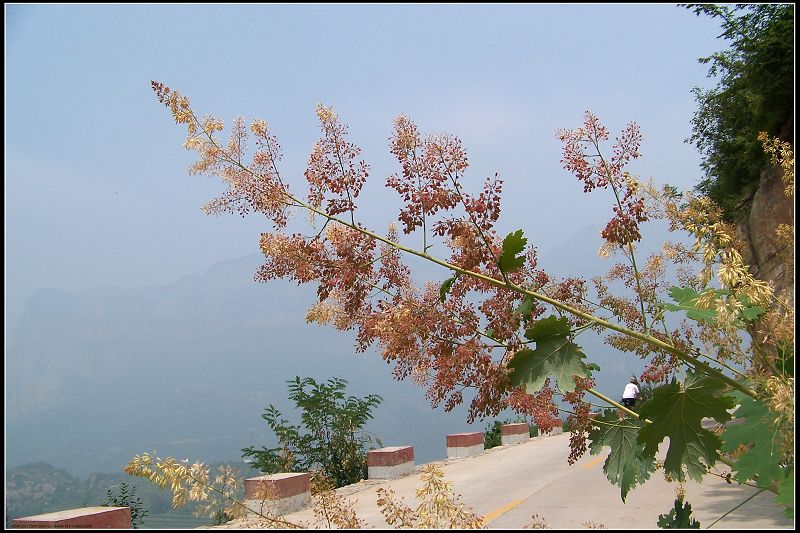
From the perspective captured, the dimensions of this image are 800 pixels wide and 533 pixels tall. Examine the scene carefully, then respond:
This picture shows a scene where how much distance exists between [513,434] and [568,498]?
1250cm

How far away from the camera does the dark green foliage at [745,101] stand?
12.2 metres

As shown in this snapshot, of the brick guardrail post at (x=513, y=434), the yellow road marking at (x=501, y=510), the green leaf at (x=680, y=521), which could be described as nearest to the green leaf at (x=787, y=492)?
the green leaf at (x=680, y=521)

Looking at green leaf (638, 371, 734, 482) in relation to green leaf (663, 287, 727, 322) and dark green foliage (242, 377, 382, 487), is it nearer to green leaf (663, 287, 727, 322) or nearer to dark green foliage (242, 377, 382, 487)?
green leaf (663, 287, 727, 322)

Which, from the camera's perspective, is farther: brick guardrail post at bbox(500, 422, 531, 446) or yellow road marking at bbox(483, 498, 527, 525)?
brick guardrail post at bbox(500, 422, 531, 446)

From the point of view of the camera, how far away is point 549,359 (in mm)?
2373

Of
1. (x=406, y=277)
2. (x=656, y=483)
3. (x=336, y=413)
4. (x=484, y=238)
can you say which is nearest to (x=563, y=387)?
(x=484, y=238)

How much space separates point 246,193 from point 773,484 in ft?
6.84

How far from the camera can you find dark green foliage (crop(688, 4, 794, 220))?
12172mm

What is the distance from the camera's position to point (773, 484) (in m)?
2.41

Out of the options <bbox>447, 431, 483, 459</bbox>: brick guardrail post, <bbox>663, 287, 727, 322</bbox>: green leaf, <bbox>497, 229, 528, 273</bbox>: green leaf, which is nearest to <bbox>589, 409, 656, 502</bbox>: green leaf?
<bbox>663, 287, 727, 322</bbox>: green leaf

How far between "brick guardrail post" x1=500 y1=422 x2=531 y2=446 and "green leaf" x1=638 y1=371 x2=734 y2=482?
67.6 ft

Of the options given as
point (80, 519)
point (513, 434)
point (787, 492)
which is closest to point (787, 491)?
point (787, 492)

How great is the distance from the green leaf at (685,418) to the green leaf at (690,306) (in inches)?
9.4

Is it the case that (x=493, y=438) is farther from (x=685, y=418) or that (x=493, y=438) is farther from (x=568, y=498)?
(x=685, y=418)
